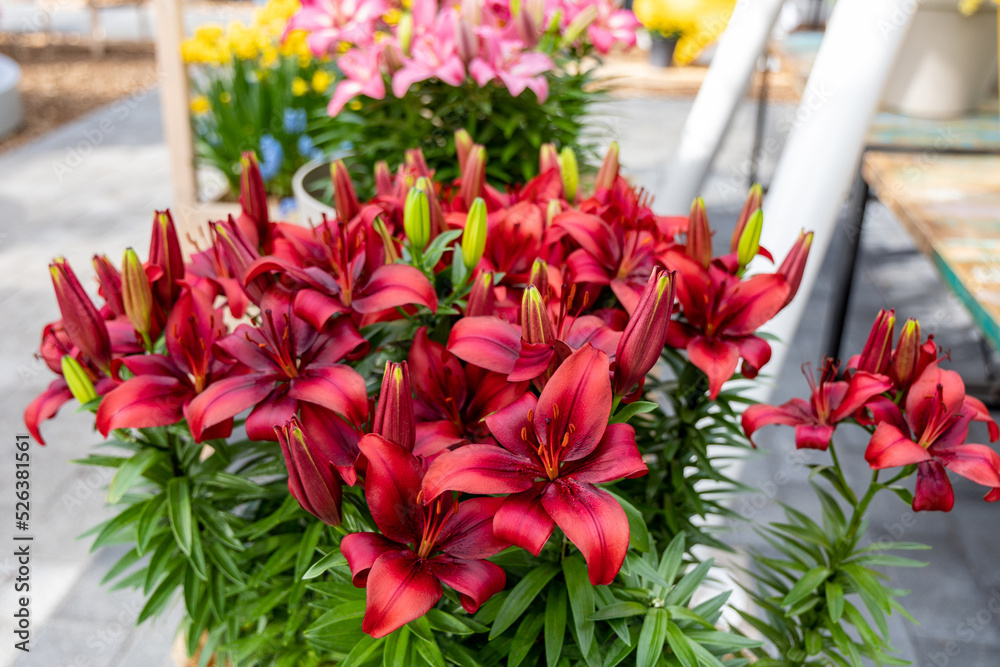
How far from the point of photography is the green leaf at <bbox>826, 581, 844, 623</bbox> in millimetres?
666

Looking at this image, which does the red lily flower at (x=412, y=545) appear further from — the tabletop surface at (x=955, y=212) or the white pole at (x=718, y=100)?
the tabletop surface at (x=955, y=212)

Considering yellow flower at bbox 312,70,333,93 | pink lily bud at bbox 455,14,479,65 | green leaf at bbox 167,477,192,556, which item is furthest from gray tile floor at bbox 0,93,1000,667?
yellow flower at bbox 312,70,333,93

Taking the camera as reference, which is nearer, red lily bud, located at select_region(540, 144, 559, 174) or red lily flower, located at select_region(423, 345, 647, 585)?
red lily flower, located at select_region(423, 345, 647, 585)

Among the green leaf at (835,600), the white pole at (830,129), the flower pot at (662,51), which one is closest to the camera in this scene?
the green leaf at (835,600)

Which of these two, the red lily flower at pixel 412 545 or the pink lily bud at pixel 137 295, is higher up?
the pink lily bud at pixel 137 295

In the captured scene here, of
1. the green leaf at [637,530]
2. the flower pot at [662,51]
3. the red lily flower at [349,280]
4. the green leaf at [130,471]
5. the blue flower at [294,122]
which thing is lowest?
the flower pot at [662,51]

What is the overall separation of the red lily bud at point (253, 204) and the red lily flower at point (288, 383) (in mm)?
117

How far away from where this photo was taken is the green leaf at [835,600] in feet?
2.18

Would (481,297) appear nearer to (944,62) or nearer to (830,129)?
(830,129)

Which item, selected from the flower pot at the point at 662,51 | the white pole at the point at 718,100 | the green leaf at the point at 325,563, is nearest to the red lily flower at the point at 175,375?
the green leaf at the point at 325,563

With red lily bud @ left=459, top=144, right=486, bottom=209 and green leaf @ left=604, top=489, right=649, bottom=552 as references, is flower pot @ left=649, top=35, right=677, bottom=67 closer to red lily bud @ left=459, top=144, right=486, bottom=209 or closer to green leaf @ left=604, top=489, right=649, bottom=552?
red lily bud @ left=459, top=144, right=486, bottom=209

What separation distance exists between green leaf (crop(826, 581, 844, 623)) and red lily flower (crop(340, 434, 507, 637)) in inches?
12.7

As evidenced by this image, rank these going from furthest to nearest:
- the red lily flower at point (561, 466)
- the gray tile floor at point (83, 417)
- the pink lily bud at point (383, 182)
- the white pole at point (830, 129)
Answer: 1. the gray tile floor at point (83, 417)
2. the white pole at point (830, 129)
3. the pink lily bud at point (383, 182)
4. the red lily flower at point (561, 466)

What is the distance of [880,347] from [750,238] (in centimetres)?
13
